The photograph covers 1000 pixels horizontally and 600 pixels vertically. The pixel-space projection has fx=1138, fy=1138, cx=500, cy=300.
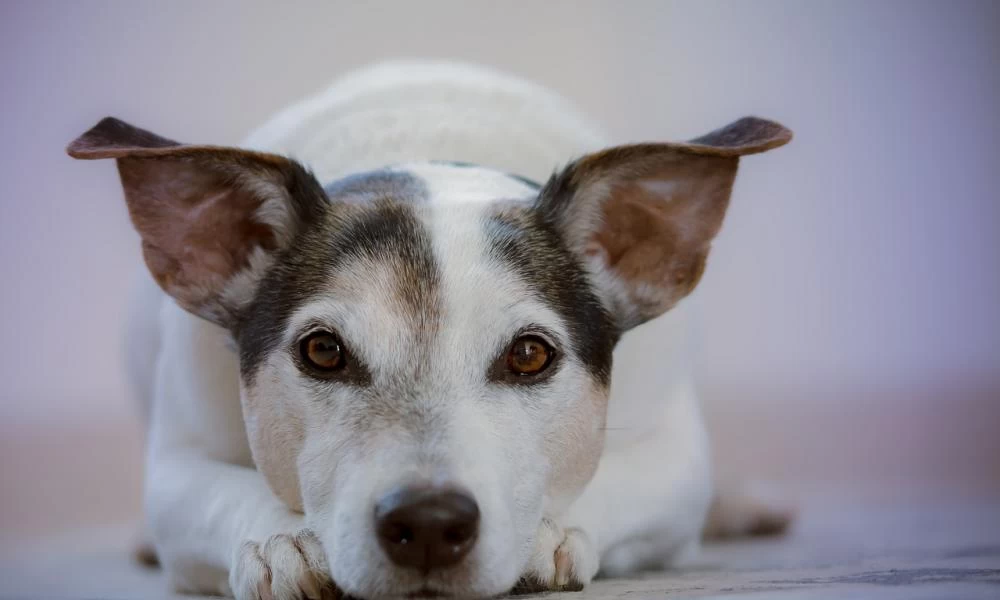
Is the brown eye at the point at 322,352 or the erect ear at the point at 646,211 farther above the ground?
the erect ear at the point at 646,211

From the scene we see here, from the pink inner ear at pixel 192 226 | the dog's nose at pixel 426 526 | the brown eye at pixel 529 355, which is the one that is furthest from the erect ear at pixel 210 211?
the dog's nose at pixel 426 526

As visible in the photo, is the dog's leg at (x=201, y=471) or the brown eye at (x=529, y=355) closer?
the brown eye at (x=529, y=355)

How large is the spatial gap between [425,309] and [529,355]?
0.24 m

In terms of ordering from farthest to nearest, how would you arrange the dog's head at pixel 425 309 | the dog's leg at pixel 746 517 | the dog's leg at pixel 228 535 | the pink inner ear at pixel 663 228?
1. the dog's leg at pixel 746 517
2. the pink inner ear at pixel 663 228
3. the dog's leg at pixel 228 535
4. the dog's head at pixel 425 309

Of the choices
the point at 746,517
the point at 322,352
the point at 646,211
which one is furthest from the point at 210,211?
the point at 746,517

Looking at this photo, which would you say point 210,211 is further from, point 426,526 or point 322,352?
point 426,526

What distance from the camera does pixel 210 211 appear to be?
2639mm

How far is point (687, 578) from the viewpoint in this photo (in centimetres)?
262

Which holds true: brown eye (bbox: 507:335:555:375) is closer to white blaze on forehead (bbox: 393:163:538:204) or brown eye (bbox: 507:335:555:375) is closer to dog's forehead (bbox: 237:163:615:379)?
dog's forehead (bbox: 237:163:615:379)

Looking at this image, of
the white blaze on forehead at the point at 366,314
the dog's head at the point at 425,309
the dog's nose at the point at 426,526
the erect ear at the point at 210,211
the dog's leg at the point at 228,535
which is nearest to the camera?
the dog's nose at the point at 426,526

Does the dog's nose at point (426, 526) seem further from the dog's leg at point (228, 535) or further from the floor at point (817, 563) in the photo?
the floor at point (817, 563)

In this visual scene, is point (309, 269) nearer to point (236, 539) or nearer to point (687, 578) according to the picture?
point (236, 539)

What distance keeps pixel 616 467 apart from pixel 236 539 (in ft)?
3.19

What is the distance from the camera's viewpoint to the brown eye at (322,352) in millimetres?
2312
